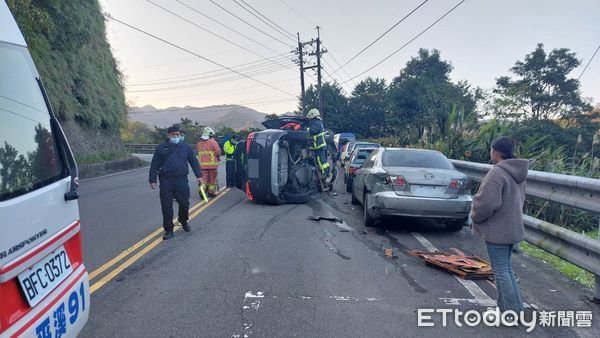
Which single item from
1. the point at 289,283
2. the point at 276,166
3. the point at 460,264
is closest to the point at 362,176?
the point at 276,166

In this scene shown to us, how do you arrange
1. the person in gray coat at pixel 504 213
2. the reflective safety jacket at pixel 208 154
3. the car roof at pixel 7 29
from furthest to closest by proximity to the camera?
the reflective safety jacket at pixel 208 154 → the person in gray coat at pixel 504 213 → the car roof at pixel 7 29

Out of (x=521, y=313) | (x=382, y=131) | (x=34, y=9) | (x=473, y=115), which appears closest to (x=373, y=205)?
(x=521, y=313)

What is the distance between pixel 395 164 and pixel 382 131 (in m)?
43.9

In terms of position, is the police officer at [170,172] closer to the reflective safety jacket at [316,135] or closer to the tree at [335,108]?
the reflective safety jacket at [316,135]

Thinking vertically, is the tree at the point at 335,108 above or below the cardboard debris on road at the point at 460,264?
above

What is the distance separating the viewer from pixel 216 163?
1126 centimetres

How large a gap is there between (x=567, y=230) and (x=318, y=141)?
6711 mm

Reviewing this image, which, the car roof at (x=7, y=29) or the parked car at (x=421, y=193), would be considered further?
the parked car at (x=421, y=193)

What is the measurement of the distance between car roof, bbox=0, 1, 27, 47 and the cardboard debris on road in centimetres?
467

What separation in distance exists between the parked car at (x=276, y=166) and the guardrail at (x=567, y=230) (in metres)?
5.26

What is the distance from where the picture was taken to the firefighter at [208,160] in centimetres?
1123

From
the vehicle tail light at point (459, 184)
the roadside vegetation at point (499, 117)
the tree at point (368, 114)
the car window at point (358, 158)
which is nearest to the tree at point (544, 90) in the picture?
the roadside vegetation at point (499, 117)

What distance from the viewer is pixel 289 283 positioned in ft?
15.7

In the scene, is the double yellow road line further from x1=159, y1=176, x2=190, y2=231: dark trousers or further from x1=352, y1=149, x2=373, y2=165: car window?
x1=352, y1=149, x2=373, y2=165: car window
